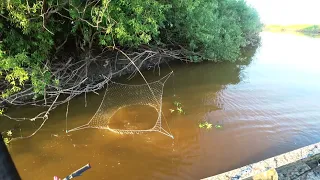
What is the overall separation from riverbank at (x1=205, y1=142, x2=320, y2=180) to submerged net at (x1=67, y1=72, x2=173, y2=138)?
2265mm

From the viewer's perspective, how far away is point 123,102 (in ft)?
22.5

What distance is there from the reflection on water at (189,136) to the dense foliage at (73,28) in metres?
1.26

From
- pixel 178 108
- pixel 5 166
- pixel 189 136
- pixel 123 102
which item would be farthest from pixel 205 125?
pixel 5 166

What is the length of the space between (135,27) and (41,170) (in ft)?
11.1

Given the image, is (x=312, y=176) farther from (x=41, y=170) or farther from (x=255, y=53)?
(x=255, y=53)

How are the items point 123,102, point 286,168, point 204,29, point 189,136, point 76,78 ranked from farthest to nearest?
1. point 204,29
2. point 76,78
3. point 123,102
4. point 189,136
5. point 286,168

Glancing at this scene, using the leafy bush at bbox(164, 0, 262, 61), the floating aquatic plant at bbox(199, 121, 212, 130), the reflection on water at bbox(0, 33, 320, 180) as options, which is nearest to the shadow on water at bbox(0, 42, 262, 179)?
the reflection on water at bbox(0, 33, 320, 180)

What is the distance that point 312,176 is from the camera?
365cm

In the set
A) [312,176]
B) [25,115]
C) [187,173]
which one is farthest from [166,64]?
[312,176]

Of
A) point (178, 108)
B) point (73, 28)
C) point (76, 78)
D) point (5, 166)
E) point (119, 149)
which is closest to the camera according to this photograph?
point (5, 166)

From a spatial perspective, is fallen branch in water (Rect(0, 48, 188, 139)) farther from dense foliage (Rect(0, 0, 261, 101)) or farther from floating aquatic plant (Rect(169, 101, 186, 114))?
floating aquatic plant (Rect(169, 101, 186, 114))

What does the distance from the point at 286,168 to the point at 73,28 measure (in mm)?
5195

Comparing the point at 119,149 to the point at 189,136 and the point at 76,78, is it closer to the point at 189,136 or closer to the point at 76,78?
the point at 189,136

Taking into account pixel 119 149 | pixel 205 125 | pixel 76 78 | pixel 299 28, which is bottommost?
pixel 119 149
